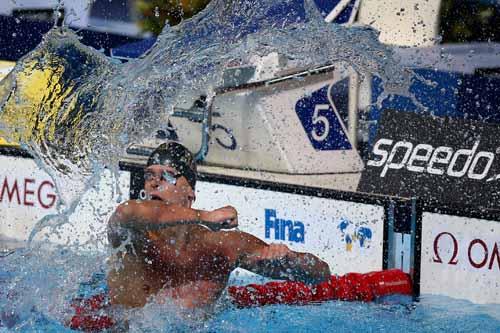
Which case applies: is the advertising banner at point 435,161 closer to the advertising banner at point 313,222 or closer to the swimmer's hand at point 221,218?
the advertising banner at point 313,222

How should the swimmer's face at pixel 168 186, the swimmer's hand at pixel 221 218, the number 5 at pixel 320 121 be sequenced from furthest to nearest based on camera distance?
the number 5 at pixel 320 121, the swimmer's face at pixel 168 186, the swimmer's hand at pixel 221 218

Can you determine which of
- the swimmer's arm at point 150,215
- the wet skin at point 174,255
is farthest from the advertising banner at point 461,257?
the swimmer's arm at point 150,215

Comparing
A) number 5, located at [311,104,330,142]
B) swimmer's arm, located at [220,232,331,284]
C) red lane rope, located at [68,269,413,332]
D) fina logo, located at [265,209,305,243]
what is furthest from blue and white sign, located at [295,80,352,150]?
swimmer's arm, located at [220,232,331,284]

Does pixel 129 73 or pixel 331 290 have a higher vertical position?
pixel 129 73

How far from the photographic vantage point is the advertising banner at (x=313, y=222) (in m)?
4.16

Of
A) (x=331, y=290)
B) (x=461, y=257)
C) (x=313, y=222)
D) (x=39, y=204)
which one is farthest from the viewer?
(x=39, y=204)

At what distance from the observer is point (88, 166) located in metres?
4.39

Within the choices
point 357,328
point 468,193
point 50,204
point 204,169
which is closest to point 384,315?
point 357,328

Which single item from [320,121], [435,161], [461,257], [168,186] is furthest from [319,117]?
[168,186]

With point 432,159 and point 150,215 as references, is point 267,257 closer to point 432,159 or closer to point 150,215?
point 150,215

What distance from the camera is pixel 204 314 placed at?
3.09 m

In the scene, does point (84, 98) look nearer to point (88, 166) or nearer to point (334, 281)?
point (88, 166)

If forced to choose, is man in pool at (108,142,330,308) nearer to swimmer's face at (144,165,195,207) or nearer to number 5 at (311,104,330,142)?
swimmer's face at (144,165,195,207)

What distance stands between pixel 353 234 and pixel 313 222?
0.24m
